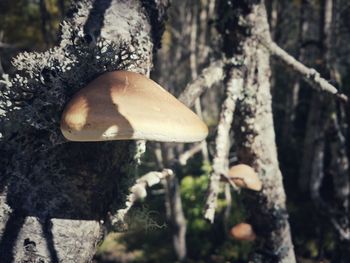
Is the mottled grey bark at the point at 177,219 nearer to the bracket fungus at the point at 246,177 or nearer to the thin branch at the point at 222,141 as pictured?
the bracket fungus at the point at 246,177

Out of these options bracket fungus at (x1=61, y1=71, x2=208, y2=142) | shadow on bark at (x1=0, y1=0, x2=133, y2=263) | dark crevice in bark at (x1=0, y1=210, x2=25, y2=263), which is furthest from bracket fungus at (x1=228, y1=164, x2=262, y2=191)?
dark crevice in bark at (x1=0, y1=210, x2=25, y2=263)

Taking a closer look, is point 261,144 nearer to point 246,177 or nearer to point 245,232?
point 246,177

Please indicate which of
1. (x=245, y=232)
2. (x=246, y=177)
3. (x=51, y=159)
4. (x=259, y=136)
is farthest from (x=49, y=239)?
(x=245, y=232)

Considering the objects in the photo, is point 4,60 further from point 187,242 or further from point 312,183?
point 312,183

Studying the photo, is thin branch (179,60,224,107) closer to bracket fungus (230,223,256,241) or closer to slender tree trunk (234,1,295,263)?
slender tree trunk (234,1,295,263)

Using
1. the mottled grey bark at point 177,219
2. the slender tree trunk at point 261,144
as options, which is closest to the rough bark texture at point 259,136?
the slender tree trunk at point 261,144

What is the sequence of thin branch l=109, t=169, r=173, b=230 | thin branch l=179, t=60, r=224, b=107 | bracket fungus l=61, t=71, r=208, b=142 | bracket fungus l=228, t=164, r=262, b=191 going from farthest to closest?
bracket fungus l=228, t=164, r=262, b=191, thin branch l=179, t=60, r=224, b=107, thin branch l=109, t=169, r=173, b=230, bracket fungus l=61, t=71, r=208, b=142
